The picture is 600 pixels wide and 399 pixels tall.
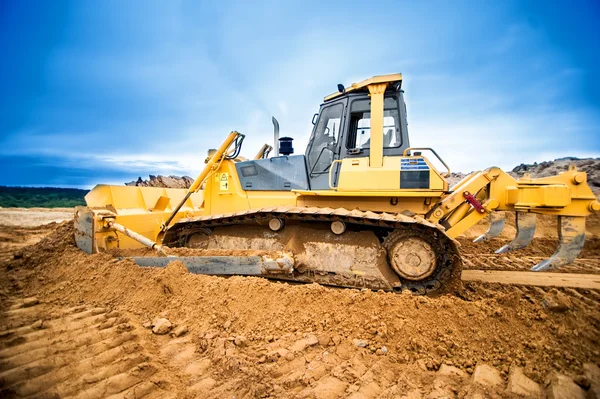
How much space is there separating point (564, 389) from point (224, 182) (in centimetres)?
452

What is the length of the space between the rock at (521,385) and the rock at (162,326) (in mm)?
2728

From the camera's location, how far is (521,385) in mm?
2066

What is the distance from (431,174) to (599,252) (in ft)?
21.5

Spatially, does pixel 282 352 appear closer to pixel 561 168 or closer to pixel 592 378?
pixel 592 378

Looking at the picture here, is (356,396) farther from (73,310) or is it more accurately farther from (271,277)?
(73,310)

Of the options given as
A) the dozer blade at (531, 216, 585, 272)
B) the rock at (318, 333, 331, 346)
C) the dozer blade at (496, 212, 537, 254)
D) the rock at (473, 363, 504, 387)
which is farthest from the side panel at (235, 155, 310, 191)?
the dozer blade at (496, 212, 537, 254)

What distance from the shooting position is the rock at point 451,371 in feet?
7.25

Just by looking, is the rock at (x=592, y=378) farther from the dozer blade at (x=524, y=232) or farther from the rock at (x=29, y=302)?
the rock at (x=29, y=302)

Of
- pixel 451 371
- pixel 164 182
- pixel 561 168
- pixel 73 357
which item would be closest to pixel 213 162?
pixel 73 357

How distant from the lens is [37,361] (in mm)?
2215

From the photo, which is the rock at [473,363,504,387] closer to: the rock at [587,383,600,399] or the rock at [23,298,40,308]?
the rock at [587,383,600,399]

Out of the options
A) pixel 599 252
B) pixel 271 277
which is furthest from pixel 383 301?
pixel 599 252

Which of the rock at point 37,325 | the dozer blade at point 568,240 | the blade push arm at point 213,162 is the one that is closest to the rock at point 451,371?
the dozer blade at point 568,240

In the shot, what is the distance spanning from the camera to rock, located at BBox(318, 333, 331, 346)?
102 inches
